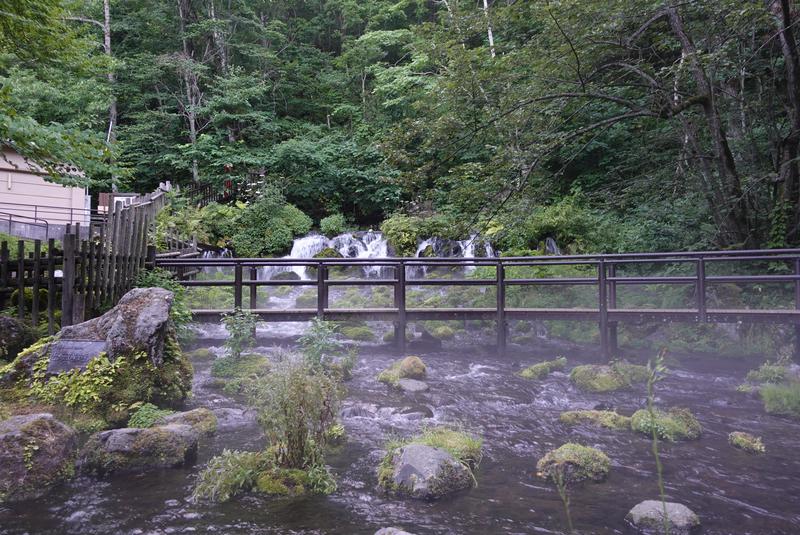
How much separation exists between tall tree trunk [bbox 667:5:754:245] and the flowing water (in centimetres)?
452

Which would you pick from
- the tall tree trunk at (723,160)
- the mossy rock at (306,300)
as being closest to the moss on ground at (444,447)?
the tall tree trunk at (723,160)

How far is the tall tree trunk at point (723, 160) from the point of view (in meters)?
9.89

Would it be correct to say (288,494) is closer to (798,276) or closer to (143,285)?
(143,285)

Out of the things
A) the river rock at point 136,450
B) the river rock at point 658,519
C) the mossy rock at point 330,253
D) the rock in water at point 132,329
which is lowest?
the river rock at point 658,519

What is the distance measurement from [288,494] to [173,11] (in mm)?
31293

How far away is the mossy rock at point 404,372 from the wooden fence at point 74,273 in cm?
443

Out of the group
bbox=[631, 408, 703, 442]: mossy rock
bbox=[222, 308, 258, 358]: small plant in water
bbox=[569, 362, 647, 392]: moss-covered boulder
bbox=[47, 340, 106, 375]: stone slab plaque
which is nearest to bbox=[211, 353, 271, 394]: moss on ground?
bbox=[222, 308, 258, 358]: small plant in water

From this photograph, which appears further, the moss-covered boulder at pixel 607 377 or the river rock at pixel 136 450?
the moss-covered boulder at pixel 607 377

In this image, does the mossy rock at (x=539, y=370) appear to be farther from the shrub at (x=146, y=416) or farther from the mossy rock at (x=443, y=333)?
the shrub at (x=146, y=416)

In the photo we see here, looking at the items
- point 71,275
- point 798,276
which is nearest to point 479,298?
point 798,276

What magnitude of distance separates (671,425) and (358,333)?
282 inches

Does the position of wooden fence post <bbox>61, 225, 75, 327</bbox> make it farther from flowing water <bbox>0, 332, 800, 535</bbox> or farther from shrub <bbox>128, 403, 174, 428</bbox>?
shrub <bbox>128, 403, 174, 428</bbox>

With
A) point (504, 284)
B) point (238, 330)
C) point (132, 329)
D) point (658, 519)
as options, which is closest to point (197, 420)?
point (132, 329)

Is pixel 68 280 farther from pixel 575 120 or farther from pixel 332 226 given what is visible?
pixel 332 226
